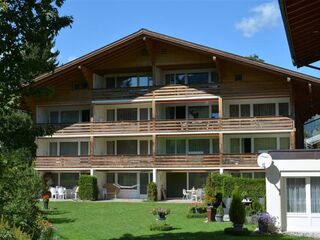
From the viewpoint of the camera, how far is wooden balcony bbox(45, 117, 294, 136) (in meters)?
33.1

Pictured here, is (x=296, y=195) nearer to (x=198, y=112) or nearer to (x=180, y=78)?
(x=198, y=112)

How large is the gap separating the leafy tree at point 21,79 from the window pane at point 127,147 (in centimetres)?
2608

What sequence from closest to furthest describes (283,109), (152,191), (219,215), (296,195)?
(296,195) → (219,215) → (152,191) → (283,109)

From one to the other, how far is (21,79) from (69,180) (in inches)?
1115

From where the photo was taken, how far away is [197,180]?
3575 cm

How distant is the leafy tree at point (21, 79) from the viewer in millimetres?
9758

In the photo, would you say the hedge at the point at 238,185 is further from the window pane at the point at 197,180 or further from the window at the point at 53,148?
the window at the point at 53,148

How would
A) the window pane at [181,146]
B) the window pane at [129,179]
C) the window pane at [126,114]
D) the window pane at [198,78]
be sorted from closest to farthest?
the window pane at [198,78]
the window pane at [181,146]
the window pane at [129,179]
the window pane at [126,114]

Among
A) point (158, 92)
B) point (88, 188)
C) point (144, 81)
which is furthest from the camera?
point (144, 81)

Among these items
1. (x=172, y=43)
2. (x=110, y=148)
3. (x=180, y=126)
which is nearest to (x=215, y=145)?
(x=180, y=126)

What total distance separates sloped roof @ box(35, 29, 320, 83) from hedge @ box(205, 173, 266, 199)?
8459 mm

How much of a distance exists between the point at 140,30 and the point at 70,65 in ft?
17.2

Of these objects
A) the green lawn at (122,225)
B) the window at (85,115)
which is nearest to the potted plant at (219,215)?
the green lawn at (122,225)

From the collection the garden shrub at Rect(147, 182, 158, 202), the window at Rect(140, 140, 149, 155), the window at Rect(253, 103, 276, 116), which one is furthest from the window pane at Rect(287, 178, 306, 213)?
the window at Rect(140, 140, 149, 155)
